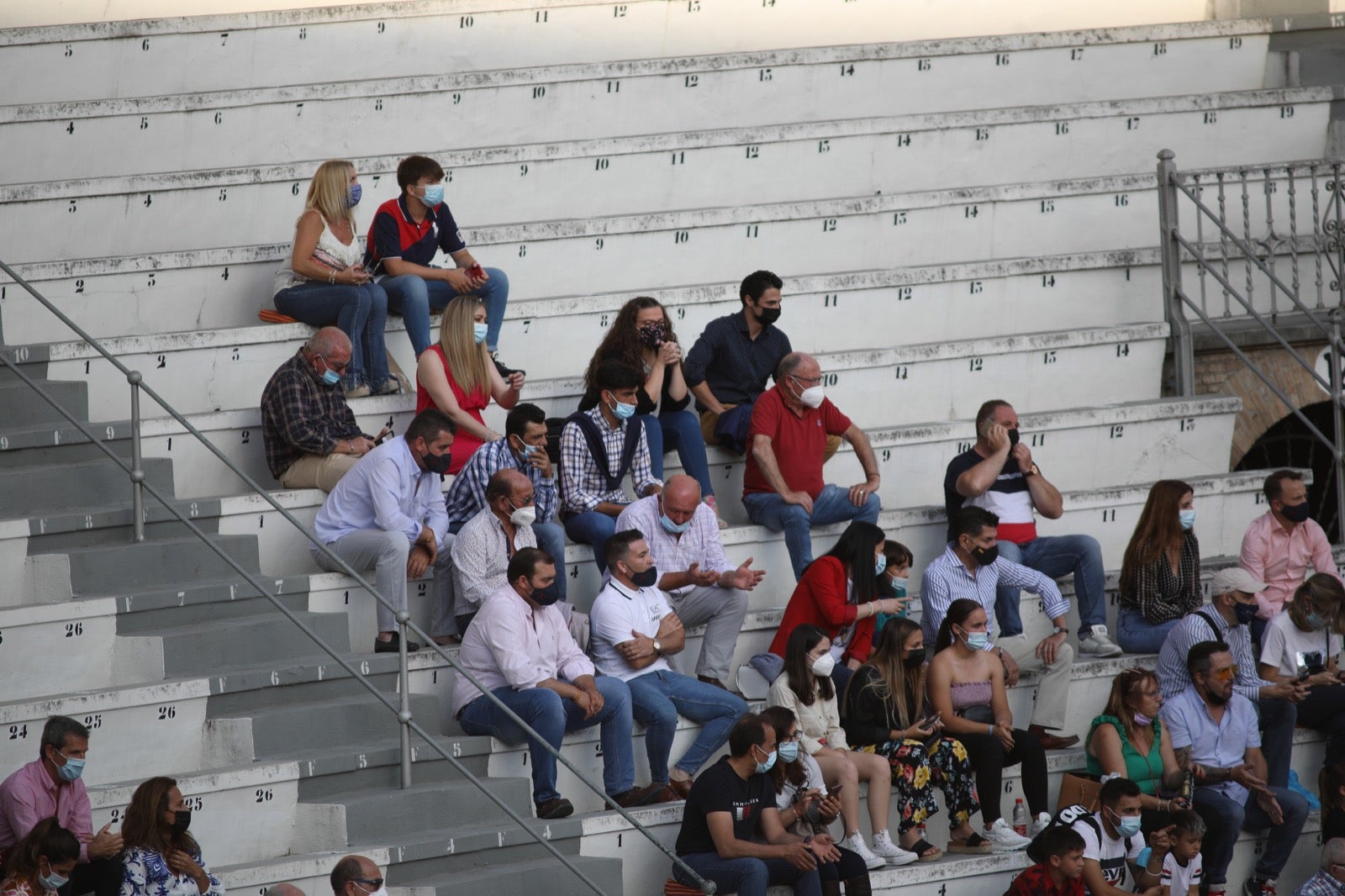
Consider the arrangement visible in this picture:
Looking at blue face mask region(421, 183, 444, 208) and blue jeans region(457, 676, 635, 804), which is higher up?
blue face mask region(421, 183, 444, 208)

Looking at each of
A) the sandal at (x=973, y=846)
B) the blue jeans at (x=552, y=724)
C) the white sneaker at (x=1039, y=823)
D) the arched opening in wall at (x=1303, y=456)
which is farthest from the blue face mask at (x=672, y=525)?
the arched opening in wall at (x=1303, y=456)

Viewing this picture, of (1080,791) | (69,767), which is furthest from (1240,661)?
(69,767)

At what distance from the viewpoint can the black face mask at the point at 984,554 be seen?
8766 millimetres

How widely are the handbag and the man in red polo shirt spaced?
1.48m

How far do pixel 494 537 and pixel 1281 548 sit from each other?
12.4 ft

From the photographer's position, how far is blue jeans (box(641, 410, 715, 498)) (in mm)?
9211

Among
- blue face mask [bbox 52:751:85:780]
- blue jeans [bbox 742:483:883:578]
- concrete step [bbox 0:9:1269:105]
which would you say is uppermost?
concrete step [bbox 0:9:1269:105]

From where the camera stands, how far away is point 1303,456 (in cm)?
1167

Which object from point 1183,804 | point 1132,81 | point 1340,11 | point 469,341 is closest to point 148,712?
point 469,341

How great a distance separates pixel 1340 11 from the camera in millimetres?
12969

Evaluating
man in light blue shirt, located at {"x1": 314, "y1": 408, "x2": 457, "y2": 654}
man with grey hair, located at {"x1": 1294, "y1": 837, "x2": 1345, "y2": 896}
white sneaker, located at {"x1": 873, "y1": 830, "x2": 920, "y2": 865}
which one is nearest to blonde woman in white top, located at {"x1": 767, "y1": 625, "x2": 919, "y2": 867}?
white sneaker, located at {"x1": 873, "y1": 830, "x2": 920, "y2": 865}

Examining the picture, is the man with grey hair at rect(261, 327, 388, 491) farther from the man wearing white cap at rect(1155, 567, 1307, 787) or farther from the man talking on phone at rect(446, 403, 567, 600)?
the man wearing white cap at rect(1155, 567, 1307, 787)

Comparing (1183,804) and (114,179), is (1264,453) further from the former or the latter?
(114,179)

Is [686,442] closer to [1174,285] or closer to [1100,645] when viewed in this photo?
[1100,645]
